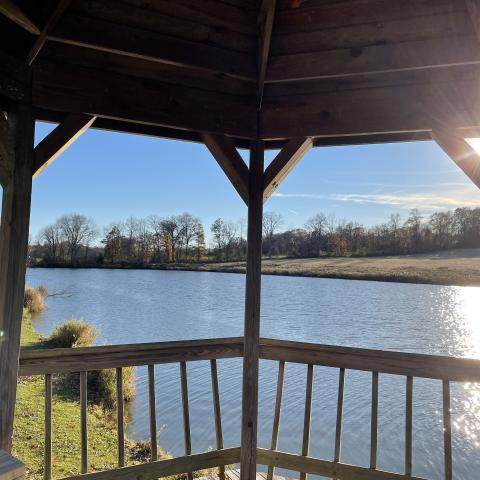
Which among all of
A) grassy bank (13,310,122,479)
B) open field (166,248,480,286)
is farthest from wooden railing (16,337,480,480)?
open field (166,248,480,286)

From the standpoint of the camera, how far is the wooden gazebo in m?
1.93

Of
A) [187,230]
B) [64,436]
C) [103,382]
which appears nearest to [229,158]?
[64,436]

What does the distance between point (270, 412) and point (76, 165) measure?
1937 centimetres

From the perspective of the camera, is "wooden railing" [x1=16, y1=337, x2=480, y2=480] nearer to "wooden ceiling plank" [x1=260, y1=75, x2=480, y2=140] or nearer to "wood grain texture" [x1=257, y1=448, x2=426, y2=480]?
"wood grain texture" [x1=257, y1=448, x2=426, y2=480]

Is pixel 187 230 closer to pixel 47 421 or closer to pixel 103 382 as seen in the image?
pixel 103 382

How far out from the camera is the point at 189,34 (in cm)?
219

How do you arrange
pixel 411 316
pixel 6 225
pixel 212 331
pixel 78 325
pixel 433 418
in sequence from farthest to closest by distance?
pixel 411 316 → pixel 212 331 → pixel 78 325 → pixel 433 418 → pixel 6 225

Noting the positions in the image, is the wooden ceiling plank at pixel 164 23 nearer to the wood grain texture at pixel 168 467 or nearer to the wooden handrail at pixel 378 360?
the wooden handrail at pixel 378 360

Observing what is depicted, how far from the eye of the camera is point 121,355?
229 cm

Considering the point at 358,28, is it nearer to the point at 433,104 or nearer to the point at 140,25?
the point at 433,104

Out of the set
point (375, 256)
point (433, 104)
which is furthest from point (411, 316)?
point (433, 104)

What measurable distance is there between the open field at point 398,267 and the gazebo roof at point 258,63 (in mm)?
5266

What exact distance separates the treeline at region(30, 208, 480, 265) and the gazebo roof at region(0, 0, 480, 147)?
237cm

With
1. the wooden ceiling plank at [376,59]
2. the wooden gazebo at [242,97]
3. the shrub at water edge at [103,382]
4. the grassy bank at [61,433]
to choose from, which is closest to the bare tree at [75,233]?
the shrub at water edge at [103,382]
